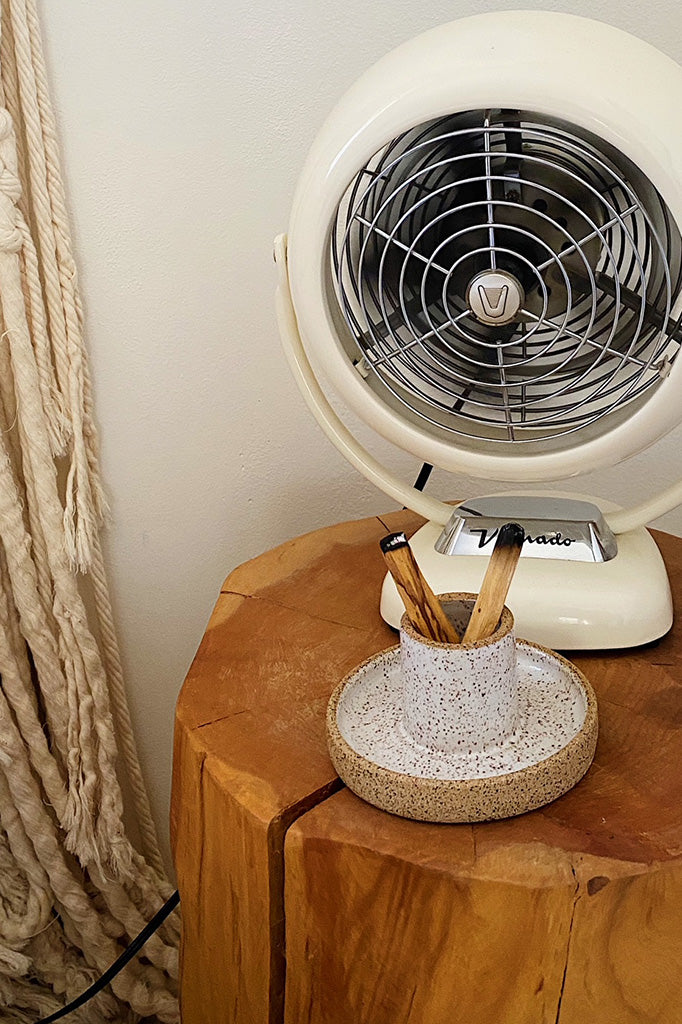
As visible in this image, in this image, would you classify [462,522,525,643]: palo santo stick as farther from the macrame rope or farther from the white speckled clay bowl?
the macrame rope

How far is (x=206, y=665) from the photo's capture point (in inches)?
35.9

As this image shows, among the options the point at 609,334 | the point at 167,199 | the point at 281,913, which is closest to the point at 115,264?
the point at 167,199

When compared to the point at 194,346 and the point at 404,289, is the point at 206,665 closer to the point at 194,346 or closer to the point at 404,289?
the point at 404,289

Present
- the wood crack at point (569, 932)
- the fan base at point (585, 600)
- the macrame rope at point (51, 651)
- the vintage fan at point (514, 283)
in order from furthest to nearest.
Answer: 1. the macrame rope at point (51, 651)
2. the fan base at point (585, 600)
3. the vintage fan at point (514, 283)
4. the wood crack at point (569, 932)

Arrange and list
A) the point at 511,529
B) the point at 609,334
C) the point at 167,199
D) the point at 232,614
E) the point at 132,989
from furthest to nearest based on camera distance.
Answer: the point at 132,989, the point at 167,199, the point at 232,614, the point at 609,334, the point at 511,529

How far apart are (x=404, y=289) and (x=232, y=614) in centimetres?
36

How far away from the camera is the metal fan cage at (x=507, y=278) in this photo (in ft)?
2.64

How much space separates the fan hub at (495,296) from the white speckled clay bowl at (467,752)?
277 mm

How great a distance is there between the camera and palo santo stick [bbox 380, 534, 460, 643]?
727 mm

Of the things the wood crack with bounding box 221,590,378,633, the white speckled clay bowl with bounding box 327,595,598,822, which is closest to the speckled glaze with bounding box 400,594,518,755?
the white speckled clay bowl with bounding box 327,595,598,822

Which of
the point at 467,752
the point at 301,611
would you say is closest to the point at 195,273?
the point at 301,611

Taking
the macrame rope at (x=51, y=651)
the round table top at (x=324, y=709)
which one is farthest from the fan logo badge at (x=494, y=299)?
the macrame rope at (x=51, y=651)

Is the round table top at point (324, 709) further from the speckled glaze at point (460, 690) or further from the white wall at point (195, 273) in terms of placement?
the white wall at point (195, 273)

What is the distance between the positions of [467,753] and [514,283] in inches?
14.8
